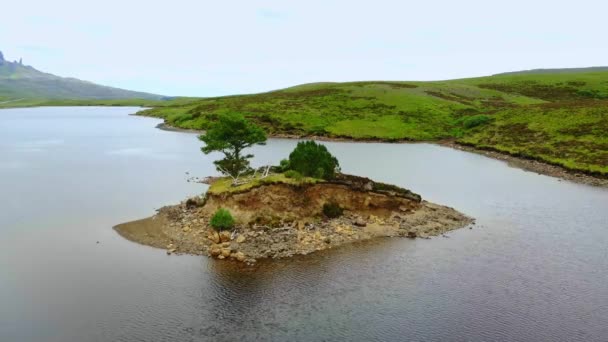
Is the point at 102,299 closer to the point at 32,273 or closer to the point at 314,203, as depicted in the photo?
the point at 32,273

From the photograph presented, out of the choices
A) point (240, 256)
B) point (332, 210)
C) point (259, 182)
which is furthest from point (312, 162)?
point (240, 256)

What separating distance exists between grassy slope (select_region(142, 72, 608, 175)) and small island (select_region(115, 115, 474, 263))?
163 feet

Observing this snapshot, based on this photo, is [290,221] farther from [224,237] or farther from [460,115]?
[460,115]

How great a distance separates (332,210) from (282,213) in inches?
237

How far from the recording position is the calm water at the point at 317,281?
30672mm

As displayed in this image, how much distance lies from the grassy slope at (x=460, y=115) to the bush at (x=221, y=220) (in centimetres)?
6881

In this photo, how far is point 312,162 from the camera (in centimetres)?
5619

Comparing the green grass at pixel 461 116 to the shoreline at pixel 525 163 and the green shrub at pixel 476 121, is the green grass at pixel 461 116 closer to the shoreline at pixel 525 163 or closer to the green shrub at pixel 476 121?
the green shrub at pixel 476 121

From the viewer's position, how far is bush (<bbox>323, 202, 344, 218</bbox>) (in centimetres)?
5334

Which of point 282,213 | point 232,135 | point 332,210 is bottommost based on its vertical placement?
point 282,213

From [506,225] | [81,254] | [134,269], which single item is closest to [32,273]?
[81,254]

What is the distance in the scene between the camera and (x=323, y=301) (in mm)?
34531

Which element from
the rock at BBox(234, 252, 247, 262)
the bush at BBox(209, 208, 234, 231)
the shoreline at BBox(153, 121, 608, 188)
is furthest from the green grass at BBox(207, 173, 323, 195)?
the shoreline at BBox(153, 121, 608, 188)

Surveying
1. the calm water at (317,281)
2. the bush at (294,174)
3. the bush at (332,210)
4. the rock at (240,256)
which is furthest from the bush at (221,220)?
the bush at (332,210)
